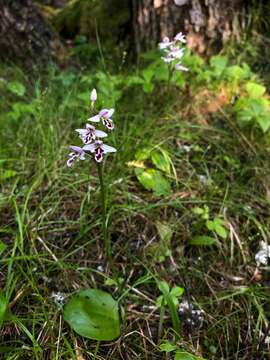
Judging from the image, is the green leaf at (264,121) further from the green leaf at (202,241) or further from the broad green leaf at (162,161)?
the green leaf at (202,241)

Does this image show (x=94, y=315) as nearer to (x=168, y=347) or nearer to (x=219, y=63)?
(x=168, y=347)

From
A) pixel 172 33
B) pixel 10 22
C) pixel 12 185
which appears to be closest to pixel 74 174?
pixel 12 185

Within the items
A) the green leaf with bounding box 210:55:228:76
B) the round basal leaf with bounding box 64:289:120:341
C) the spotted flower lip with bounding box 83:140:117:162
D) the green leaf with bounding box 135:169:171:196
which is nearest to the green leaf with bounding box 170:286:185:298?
the round basal leaf with bounding box 64:289:120:341

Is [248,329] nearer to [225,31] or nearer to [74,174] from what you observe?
[74,174]

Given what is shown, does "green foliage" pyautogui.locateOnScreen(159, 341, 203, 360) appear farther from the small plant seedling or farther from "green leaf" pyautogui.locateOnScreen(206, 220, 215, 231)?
"green leaf" pyautogui.locateOnScreen(206, 220, 215, 231)

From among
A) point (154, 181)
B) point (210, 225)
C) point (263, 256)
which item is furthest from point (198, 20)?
point (263, 256)

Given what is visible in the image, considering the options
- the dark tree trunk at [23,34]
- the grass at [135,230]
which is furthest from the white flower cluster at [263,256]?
the dark tree trunk at [23,34]
